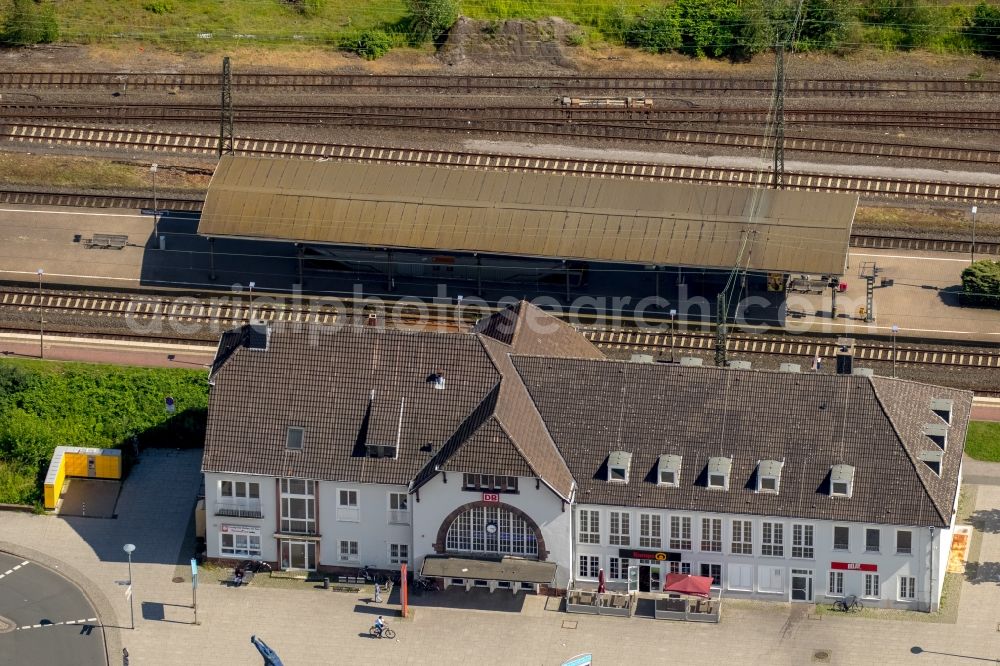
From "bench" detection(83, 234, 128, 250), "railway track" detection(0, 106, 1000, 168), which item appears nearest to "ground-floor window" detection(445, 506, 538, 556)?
"bench" detection(83, 234, 128, 250)

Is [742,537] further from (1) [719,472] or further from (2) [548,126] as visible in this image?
(2) [548,126]

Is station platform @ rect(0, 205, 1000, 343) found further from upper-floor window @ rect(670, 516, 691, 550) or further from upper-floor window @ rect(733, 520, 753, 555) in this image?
upper-floor window @ rect(670, 516, 691, 550)

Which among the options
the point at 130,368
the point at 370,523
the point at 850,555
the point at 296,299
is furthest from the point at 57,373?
the point at 850,555

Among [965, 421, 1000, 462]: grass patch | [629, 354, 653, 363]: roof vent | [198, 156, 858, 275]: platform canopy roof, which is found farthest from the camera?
[198, 156, 858, 275]: platform canopy roof

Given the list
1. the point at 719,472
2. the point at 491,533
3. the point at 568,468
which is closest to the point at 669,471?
the point at 719,472

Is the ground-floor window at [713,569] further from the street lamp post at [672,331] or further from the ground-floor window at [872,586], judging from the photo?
the street lamp post at [672,331]

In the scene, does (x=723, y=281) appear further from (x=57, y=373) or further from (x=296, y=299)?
(x=57, y=373)

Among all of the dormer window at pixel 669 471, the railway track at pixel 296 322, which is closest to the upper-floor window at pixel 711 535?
the dormer window at pixel 669 471
